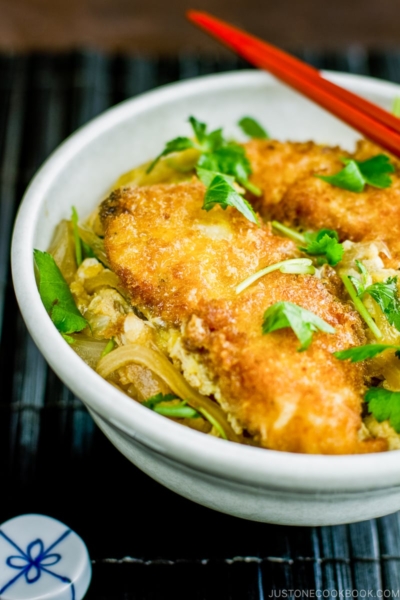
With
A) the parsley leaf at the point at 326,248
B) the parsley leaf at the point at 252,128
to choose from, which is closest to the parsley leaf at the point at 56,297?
the parsley leaf at the point at 326,248

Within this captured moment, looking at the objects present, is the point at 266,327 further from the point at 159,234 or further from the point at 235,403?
the point at 159,234

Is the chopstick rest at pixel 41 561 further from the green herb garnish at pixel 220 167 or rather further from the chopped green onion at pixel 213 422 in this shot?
the green herb garnish at pixel 220 167

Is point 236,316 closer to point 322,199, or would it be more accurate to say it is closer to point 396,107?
point 322,199

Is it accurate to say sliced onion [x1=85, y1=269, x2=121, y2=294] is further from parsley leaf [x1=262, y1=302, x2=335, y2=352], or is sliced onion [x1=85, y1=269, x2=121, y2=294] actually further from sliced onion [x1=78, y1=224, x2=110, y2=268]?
parsley leaf [x1=262, y1=302, x2=335, y2=352]

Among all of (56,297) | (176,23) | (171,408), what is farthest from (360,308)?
(176,23)

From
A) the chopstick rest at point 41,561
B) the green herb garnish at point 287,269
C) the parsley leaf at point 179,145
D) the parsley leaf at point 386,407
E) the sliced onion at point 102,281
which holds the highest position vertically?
the parsley leaf at point 179,145

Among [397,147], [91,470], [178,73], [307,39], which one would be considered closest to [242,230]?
[397,147]

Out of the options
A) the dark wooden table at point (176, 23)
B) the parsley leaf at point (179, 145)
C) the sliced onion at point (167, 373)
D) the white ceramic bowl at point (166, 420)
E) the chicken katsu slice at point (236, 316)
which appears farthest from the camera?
the dark wooden table at point (176, 23)
